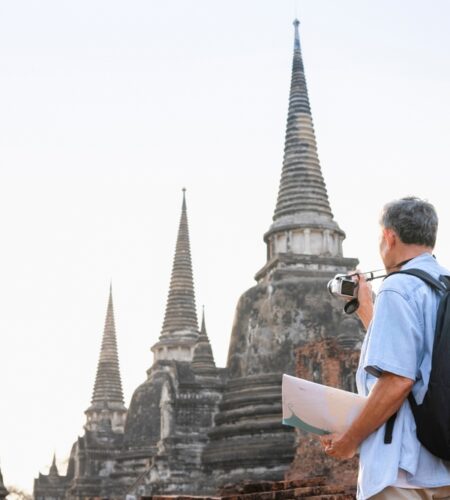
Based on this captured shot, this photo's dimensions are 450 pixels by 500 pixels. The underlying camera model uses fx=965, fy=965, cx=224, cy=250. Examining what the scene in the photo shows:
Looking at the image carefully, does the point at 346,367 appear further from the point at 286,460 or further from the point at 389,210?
the point at 389,210

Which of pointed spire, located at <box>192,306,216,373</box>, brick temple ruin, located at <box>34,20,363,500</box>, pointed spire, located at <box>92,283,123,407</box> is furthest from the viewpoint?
pointed spire, located at <box>92,283,123,407</box>

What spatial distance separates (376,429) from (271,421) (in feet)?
69.9

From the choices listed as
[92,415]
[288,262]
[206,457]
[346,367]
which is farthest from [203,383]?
[92,415]

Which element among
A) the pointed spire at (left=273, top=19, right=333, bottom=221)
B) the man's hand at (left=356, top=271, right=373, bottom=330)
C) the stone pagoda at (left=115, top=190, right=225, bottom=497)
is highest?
the pointed spire at (left=273, top=19, right=333, bottom=221)

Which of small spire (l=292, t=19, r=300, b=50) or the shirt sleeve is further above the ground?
small spire (l=292, t=19, r=300, b=50)

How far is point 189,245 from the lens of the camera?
3806cm

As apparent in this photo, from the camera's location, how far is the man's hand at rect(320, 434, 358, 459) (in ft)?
11.2

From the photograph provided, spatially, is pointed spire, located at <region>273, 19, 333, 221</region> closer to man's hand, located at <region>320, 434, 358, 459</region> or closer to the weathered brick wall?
the weathered brick wall

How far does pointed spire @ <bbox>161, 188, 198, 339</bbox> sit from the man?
3344 centimetres

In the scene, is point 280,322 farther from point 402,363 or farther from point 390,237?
point 402,363

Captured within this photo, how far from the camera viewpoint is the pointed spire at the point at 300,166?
28438mm

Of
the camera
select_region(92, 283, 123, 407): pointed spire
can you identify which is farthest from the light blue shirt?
select_region(92, 283, 123, 407): pointed spire

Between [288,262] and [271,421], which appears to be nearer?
[271,421]

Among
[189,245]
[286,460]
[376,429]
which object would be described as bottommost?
[376,429]
